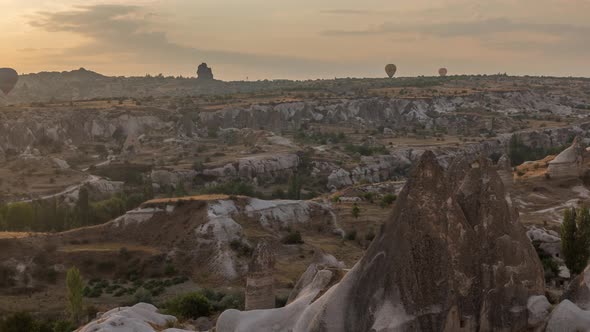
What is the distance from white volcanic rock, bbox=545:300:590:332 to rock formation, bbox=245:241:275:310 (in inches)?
536

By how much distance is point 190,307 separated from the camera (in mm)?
35125

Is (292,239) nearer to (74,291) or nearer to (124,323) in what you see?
(74,291)

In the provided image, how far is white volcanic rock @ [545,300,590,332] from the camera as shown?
62.7 ft

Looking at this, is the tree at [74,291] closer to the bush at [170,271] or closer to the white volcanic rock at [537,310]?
the bush at [170,271]

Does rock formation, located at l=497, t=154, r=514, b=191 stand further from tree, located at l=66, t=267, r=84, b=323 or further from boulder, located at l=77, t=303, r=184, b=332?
boulder, located at l=77, t=303, r=184, b=332

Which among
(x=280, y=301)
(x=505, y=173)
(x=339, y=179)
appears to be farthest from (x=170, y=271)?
(x=339, y=179)

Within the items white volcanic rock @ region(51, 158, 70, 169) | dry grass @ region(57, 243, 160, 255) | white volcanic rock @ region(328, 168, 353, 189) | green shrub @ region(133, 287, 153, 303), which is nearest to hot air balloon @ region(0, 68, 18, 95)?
white volcanic rock @ region(51, 158, 70, 169)

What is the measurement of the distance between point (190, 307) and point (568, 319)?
21.7m

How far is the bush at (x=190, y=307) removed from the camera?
34688 mm

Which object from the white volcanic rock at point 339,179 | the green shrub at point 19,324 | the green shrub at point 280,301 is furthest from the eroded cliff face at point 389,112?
the green shrub at point 19,324

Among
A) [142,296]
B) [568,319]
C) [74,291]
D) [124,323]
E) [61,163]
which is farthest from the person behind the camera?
[61,163]

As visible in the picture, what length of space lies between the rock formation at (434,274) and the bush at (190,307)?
13807mm

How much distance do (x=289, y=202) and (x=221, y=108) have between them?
9736 centimetres

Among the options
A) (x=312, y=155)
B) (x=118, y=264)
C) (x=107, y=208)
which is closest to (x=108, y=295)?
(x=118, y=264)
